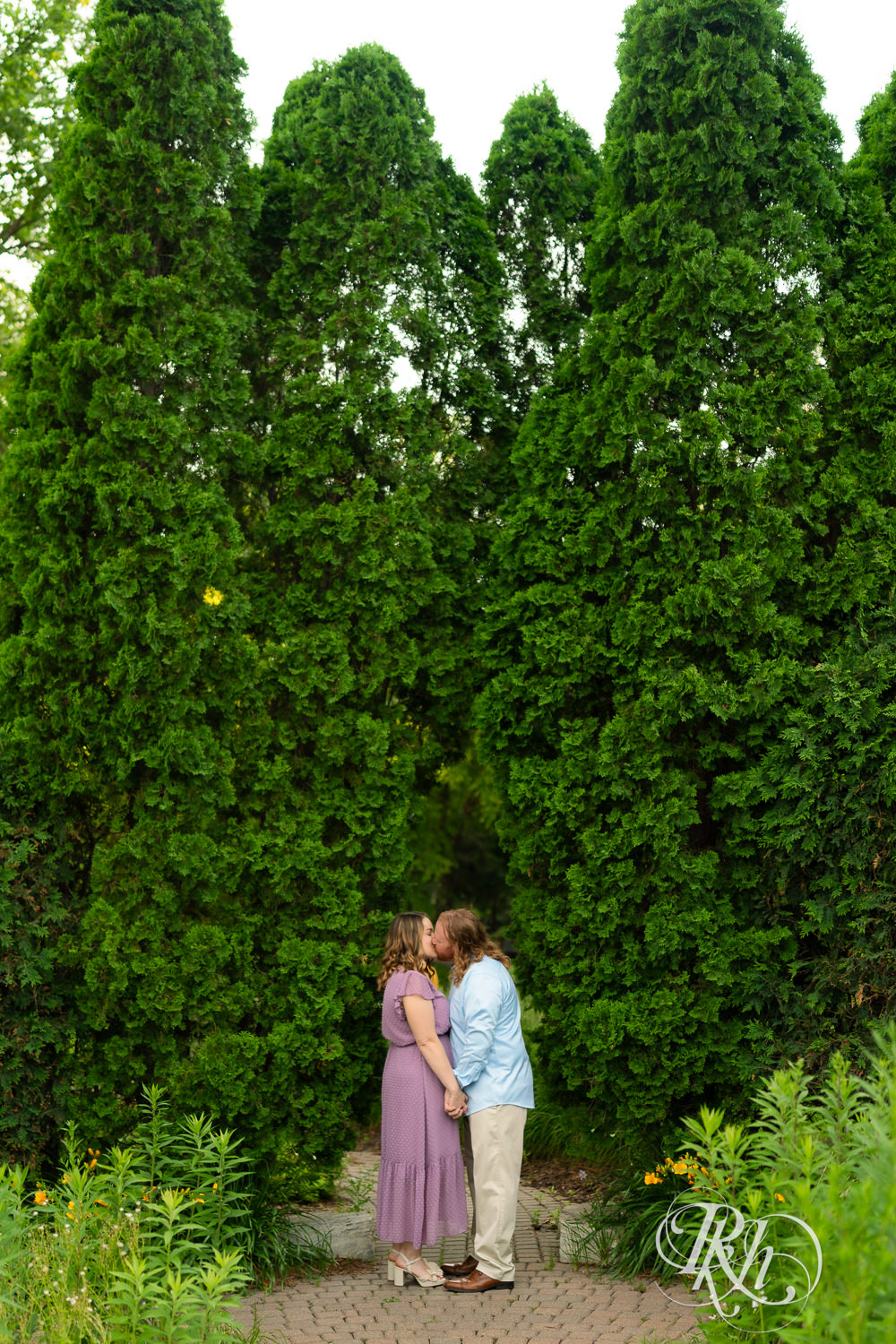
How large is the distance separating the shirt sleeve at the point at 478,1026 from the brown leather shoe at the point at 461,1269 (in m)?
0.99

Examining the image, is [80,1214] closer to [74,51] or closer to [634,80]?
[634,80]

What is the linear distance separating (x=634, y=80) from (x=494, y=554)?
269 cm

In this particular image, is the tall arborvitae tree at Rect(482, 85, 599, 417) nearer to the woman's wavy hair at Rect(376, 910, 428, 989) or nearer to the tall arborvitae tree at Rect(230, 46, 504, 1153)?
the tall arborvitae tree at Rect(230, 46, 504, 1153)

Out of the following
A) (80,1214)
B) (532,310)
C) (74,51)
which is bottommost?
(80,1214)

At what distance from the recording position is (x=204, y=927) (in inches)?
214

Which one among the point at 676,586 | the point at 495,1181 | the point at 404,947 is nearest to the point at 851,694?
the point at 676,586

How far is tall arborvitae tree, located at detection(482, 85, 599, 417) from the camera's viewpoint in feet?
22.7

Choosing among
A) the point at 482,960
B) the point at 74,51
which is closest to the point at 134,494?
the point at 482,960

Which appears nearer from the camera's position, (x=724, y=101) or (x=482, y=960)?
(x=482, y=960)

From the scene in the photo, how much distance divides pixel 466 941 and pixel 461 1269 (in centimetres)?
163

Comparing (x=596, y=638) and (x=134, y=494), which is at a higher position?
(x=134, y=494)

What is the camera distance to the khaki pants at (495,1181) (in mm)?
5004

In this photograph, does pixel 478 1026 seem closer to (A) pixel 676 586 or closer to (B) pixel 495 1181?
(B) pixel 495 1181

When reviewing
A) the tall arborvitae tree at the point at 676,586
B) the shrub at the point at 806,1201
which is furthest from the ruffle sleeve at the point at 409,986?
the shrub at the point at 806,1201
